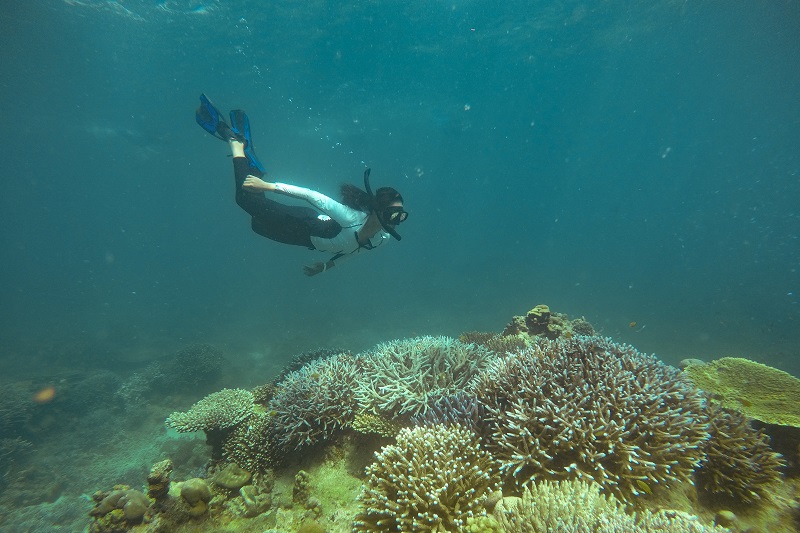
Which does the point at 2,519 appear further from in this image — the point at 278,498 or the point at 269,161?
the point at 269,161

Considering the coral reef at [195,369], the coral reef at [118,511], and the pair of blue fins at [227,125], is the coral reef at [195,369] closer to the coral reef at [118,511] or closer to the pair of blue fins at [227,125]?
the pair of blue fins at [227,125]

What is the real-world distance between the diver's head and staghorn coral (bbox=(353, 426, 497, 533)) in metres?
3.53

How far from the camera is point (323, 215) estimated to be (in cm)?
696

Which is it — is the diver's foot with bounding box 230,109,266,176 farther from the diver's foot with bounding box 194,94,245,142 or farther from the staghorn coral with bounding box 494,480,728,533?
the staghorn coral with bounding box 494,480,728,533

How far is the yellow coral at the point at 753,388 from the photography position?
387 centimetres

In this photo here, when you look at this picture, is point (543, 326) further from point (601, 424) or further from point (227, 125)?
point (227, 125)

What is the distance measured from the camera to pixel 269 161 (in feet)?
165

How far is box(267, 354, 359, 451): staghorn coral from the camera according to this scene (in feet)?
16.0

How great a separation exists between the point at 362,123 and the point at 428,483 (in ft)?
143

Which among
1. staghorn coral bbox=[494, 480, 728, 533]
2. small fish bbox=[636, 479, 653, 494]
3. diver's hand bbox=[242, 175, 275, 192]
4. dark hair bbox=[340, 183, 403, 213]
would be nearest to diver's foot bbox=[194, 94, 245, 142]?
diver's hand bbox=[242, 175, 275, 192]

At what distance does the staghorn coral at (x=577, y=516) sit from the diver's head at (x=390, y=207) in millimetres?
4276

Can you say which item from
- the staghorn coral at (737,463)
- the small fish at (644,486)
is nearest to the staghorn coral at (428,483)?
the small fish at (644,486)

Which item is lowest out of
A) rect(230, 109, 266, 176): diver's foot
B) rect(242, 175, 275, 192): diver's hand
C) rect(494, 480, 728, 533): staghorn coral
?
rect(494, 480, 728, 533): staghorn coral

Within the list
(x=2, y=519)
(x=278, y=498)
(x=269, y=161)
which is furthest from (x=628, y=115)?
(x=2, y=519)
